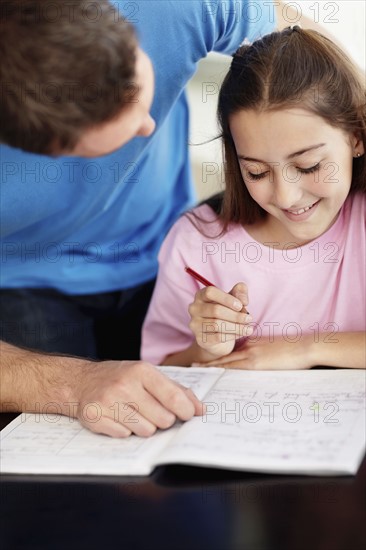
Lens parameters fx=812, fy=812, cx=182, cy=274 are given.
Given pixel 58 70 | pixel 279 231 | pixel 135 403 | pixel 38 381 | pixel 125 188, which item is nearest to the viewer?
pixel 58 70

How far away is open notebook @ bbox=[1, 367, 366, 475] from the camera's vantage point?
83 centimetres

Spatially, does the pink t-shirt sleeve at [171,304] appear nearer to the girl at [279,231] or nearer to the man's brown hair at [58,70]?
the girl at [279,231]

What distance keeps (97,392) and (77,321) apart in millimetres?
571

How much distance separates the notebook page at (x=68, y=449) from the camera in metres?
0.88

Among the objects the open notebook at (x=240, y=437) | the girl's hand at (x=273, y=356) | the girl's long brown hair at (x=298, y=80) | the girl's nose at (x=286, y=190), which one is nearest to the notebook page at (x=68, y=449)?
the open notebook at (x=240, y=437)

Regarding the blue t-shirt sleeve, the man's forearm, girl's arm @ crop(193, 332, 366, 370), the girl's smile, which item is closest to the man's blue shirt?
the blue t-shirt sleeve

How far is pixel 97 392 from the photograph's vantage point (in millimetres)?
1021

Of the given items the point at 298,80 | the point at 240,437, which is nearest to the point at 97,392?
the point at 240,437

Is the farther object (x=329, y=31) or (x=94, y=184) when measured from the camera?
(x=94, y=184)

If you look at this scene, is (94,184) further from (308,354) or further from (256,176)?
(308,354)

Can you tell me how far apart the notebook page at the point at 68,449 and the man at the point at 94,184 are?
19 millimetres

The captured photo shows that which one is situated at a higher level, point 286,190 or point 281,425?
point 286,190

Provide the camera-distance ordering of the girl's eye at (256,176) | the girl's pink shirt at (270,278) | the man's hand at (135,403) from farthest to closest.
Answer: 1. the girl's pink shirt at (270,278)
2. the girl's eye at (256,176)
3. the man's hand at (135,403)

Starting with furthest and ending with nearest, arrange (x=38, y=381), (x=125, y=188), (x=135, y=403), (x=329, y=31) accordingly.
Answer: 1. (x=125, y=188)
2. (x=329, y=31)
3. (x=38, y=381)
4. (x=135, y=403)
